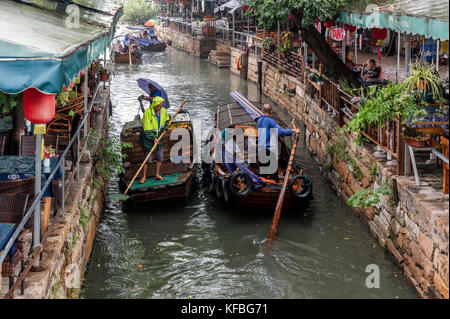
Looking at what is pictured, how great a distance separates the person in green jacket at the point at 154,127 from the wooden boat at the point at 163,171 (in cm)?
30

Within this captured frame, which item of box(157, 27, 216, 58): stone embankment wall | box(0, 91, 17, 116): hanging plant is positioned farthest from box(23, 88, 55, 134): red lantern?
box(157, 27, 216, 58): stone embankment wall

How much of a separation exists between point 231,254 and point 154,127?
303 cm

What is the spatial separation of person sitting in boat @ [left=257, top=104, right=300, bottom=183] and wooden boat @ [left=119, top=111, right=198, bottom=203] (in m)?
1.58

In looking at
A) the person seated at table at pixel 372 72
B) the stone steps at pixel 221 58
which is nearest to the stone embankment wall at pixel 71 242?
the person seated at table at pixel 372 72

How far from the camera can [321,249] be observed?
956 centimetres

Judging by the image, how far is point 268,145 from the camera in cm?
1076

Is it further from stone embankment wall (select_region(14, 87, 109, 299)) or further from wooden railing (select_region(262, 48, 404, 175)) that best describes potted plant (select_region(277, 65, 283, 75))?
stone embankment wall (select_region(14, 87, 109, 299))

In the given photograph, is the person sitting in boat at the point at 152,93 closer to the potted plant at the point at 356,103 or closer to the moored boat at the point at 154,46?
the potted plant at the point at 356,103

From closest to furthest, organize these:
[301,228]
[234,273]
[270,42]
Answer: [234,273] < [301,228] < [270,42]

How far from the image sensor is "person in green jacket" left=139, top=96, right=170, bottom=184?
1091 cm

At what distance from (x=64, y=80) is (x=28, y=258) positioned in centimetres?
204

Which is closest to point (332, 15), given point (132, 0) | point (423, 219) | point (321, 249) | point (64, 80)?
point (321, 249)

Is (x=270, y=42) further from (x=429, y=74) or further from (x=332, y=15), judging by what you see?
(x=429, y=74)

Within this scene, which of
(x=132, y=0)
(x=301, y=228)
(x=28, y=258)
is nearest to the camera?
(x=28, y=258)
